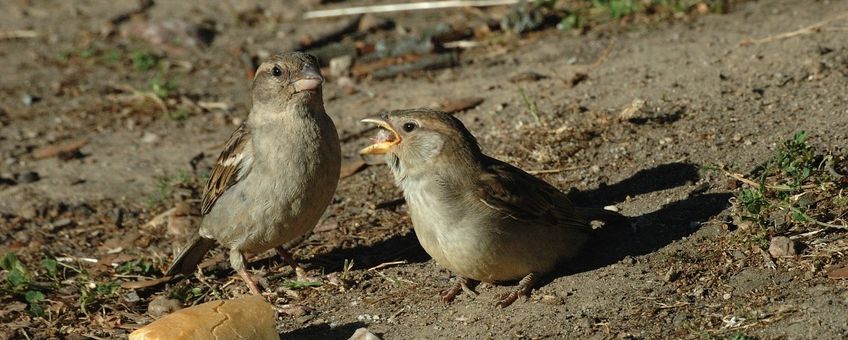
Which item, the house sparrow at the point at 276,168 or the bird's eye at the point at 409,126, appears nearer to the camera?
the bird's eye at the point at 409,126

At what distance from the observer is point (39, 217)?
8.73 meters

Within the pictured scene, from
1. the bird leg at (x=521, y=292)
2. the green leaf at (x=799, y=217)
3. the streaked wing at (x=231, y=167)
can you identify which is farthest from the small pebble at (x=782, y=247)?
the streaked wing at (x=231, y=167)

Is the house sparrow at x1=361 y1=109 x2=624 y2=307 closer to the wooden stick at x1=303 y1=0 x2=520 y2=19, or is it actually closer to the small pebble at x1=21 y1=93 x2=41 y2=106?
the wooden stick at x1=303 y1=0 x2=520 y2=19

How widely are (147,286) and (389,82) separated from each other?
3700 millimetres

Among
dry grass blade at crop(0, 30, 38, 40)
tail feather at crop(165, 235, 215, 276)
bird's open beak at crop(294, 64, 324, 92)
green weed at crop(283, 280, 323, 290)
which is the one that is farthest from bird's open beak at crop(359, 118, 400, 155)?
dry grass blade at crop(0, 30, 38, 40)

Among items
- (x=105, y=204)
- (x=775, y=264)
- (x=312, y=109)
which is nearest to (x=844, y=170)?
(x=775, y=264)

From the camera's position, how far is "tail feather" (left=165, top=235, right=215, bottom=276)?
7.28 meters

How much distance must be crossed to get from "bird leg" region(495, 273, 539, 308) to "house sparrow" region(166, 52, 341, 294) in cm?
130

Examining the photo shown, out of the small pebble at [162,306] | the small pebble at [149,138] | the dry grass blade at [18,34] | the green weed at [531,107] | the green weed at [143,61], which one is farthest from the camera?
the dry grass blade at [18,34]

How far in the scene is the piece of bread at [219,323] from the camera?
18.5ft

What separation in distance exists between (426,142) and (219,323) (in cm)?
144

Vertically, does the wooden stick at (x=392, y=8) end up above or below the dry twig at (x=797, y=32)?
below

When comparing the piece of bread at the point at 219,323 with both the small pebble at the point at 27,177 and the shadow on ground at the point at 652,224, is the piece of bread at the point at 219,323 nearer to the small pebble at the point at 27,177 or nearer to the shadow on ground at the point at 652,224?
the shadow on ground at the point at 652,224

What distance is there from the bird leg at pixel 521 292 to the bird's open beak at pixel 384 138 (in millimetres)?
1015
